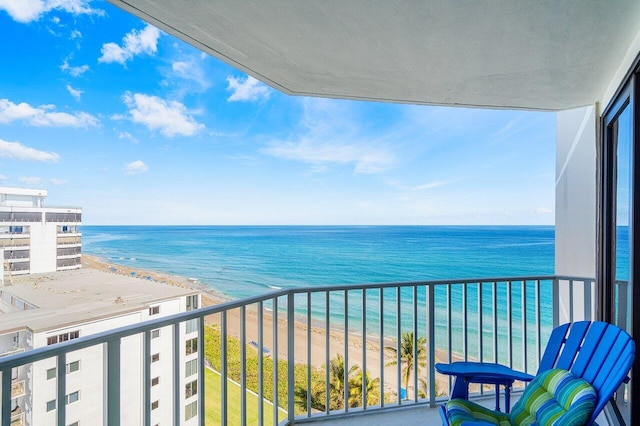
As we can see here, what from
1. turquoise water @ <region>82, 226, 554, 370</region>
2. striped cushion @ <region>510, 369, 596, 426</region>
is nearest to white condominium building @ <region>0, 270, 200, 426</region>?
striped cushion @ <region>510, 369, 596, 426</region>

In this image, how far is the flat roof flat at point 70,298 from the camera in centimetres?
281

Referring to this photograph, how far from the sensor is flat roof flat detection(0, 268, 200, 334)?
9.21ft

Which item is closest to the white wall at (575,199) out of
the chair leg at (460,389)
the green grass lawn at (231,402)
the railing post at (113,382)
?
the chair leg at (460,389)

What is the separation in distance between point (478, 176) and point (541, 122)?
5.60 m

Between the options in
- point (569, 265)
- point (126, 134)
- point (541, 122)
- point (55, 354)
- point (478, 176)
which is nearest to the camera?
point (55, 354)

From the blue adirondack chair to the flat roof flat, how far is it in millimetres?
2082

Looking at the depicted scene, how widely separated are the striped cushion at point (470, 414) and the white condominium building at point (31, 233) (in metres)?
5.25

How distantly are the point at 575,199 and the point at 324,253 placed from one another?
87.8 feet

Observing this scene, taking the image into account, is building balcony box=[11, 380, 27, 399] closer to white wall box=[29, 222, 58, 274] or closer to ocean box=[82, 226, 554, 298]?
white wall box=[29, 222, 58, 274]

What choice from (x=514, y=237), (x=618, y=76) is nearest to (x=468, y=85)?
(x=618, y=76)

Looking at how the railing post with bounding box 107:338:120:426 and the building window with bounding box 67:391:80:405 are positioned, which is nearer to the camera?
the railing post with bounding box 107:338:120:426

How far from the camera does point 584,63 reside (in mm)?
2117

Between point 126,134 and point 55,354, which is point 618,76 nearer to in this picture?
point 55,354

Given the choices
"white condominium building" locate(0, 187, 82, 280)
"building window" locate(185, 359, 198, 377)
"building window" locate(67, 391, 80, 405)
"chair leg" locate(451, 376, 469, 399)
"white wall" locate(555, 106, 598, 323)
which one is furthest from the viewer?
"white condominium building" locate(0, 187, 82, 280)
